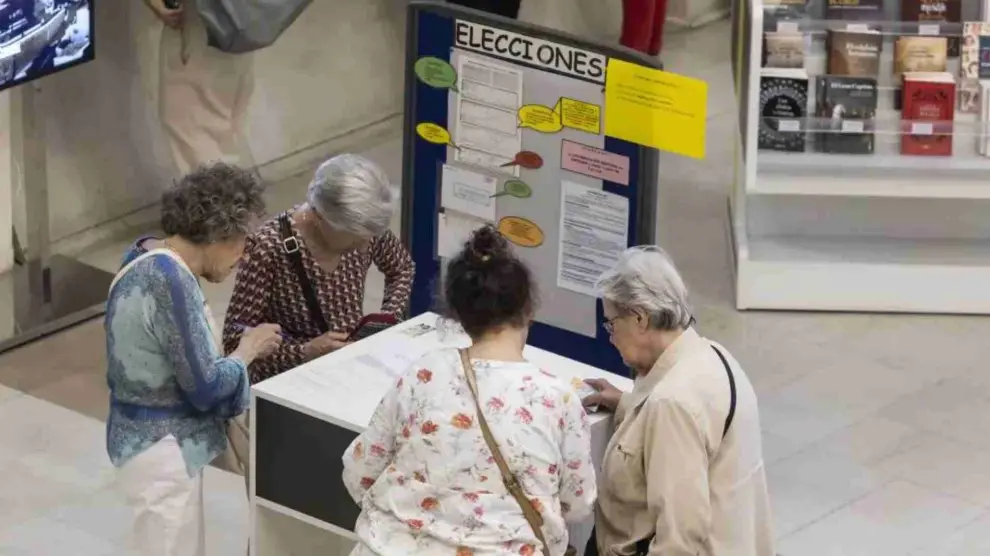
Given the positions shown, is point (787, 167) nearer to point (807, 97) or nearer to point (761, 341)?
point (807, 97)

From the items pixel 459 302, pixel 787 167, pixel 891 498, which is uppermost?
pixel 459 302

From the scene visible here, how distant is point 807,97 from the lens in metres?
6.80

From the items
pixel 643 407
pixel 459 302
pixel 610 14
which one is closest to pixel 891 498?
pixel 643 407

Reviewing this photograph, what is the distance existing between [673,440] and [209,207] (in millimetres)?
1188

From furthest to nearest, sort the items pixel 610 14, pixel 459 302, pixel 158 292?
pixel 610 14
pixel 158 292
pixel 459 302

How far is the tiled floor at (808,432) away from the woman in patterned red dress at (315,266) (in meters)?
1.08

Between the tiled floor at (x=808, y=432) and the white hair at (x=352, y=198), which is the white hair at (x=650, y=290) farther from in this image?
the tiled floor at (x=808, y=432)

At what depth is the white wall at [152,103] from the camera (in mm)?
7125

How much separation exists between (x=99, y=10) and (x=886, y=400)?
3493mm

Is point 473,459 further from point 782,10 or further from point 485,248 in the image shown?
point 782,10

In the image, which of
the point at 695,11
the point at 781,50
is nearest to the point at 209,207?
the point at 781,50

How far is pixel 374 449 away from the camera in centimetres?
344

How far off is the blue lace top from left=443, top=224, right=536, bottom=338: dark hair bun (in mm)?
744

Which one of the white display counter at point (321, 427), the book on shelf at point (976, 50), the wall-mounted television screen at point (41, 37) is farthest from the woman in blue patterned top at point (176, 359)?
the book on shelf at point (976, 50)
